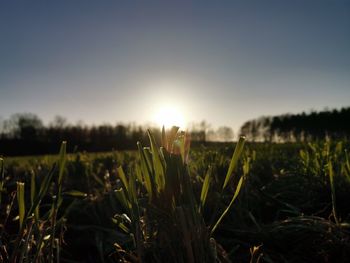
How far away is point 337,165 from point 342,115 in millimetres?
71537

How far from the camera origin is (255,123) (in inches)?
3174

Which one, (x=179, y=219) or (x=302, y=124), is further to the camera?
(x=302, y=124)

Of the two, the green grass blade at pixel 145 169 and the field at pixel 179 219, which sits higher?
the green grass blade at pixel 145 169

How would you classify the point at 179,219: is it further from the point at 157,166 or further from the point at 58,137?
the point at 58,137

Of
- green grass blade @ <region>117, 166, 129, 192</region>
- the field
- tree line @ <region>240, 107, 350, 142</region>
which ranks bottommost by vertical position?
the field

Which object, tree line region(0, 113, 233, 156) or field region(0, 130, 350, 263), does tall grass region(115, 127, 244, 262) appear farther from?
tree line region(0, 113, 233, 156)

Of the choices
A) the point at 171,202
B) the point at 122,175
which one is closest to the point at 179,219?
the point at 171,202

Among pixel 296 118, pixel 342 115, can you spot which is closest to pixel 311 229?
pixel 342 115

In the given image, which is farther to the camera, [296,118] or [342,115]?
[296,118]

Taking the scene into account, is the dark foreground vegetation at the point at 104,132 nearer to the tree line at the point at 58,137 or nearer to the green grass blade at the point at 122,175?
the tree line at the point at 58,137

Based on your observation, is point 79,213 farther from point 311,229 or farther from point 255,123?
point 255,123

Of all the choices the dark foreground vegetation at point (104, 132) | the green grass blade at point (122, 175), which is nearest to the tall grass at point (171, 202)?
the green grass blade at point (122, 175)

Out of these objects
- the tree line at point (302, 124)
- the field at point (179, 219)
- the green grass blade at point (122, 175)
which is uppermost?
the tree line at point (302, 124)

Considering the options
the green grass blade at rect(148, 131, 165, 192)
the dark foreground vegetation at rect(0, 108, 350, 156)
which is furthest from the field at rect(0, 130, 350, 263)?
the dark foreground vegetation at rect(0, 108, 350, 156)
